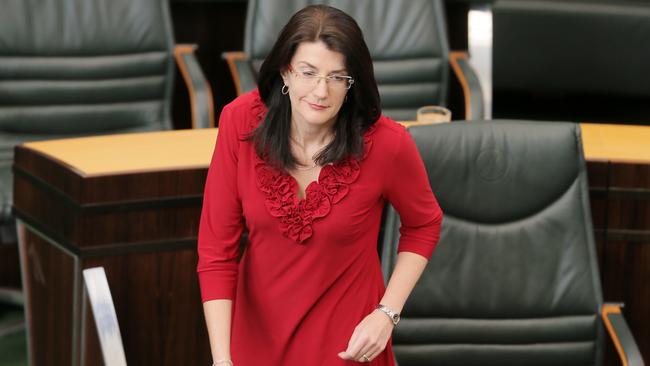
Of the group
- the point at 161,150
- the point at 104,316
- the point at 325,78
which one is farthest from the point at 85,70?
the point at 325,78

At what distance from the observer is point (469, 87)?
3.26 metres

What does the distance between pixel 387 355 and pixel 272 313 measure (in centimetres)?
20

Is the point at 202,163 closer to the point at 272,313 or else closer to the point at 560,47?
the point at 272,313

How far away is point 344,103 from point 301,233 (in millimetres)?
202

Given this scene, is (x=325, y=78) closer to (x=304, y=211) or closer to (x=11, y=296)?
(x=304, y=211)

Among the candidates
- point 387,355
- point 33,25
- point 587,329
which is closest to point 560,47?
point 587,329

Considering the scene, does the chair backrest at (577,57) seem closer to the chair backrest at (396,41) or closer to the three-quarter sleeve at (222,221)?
the chair backrest at (396,41)

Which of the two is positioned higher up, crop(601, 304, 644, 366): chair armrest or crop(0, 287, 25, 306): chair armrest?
crop(601, 304, 644, 366): chair armrest

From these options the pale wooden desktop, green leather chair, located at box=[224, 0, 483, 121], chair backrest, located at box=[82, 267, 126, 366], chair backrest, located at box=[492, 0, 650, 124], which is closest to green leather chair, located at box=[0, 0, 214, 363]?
green leather chair, located at box=[224, 0, 483, 121]

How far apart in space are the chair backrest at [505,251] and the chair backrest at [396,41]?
3.99 ft

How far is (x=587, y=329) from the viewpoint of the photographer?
2.15 metres

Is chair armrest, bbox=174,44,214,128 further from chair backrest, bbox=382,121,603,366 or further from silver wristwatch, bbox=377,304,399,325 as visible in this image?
silver wristwatch, bbox=377,304,399,325

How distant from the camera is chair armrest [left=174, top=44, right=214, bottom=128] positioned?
312 cm

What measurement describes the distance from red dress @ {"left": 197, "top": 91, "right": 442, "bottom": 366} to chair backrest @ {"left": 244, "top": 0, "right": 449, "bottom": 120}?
5.04 feet
